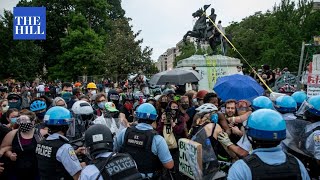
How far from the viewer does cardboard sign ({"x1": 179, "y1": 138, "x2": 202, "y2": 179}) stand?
14.9ft

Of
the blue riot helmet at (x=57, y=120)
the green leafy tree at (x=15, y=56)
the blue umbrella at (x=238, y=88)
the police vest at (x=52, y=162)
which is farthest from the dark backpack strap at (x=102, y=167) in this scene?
the green leafy tree at (x=15, y=56)

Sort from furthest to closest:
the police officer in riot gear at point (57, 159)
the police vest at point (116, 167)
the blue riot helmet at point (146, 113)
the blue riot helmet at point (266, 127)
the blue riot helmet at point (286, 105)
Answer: the blue riot helmet at point (286, 105) → the blue riot helmet at point (146, 113) → the police officer in riot gear at point (57, 159) → the police vest at point (116, 167) → the blue riot helmet at point (266, 127)

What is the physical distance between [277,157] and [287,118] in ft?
7.36

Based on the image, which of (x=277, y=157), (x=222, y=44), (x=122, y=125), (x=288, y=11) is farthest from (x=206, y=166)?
(x=288, y=11)

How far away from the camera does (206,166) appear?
465cm

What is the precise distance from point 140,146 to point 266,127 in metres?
2.14

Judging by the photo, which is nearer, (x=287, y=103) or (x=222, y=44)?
(x=287, y=103)

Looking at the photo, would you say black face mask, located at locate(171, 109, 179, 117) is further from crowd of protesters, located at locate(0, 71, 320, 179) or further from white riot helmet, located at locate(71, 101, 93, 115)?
white riot helmet, located at locate(71, 101, 93, 115)

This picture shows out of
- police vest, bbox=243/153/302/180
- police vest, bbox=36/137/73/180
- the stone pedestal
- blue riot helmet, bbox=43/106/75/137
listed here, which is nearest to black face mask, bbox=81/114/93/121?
blue riot helmet, bbox=43/106/75/137

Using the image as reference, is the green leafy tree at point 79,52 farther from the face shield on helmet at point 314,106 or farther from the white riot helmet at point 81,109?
the face shield on helmet at point 314,106

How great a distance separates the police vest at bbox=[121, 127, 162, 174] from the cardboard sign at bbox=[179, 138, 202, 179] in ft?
1.14

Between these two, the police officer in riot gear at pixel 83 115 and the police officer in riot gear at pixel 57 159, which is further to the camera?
the police officer in riot gear at pixel 83 115

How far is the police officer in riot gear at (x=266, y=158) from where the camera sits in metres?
2.95

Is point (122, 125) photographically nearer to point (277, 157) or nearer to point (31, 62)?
A: point (277, 157)
